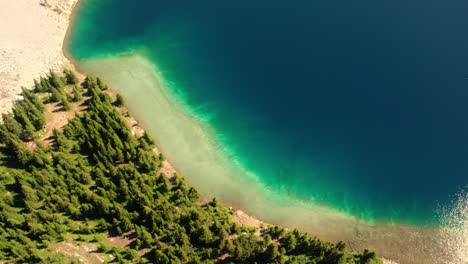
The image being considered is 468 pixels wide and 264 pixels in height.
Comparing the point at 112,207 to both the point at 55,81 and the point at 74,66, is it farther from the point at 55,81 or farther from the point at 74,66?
the point at 74,66

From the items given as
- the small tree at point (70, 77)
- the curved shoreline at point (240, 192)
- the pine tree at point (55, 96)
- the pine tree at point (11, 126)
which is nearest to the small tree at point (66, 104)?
the pine tree at point (55, 96)

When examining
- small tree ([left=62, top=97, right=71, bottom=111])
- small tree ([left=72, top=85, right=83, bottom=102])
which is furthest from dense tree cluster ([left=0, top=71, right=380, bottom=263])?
Result: small tree ([left=72, top=85, right=83, bottom=102])

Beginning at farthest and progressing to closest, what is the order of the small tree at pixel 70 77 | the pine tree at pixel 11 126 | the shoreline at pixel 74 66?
the small tree at pixel 70 77
the pine tree at pixel 11 126
the shoreline at pixel 74 66

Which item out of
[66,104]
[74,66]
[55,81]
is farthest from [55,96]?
Result: [74,66]

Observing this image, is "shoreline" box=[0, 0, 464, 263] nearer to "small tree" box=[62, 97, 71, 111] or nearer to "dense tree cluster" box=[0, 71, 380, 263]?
"dense tree cluster" box=[0, 71, 380, 263]

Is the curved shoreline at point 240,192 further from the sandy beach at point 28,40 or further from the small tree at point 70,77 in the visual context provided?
the sandy beach at point 28,40
